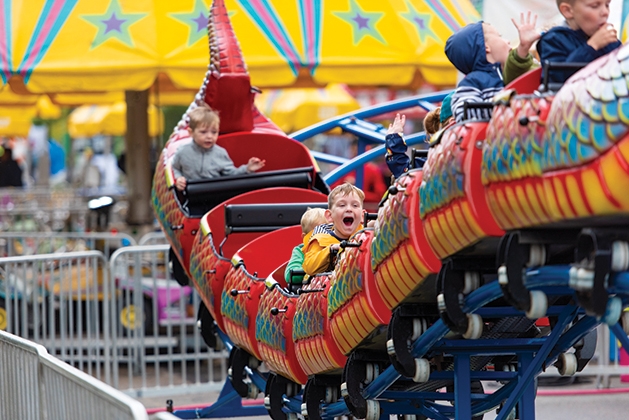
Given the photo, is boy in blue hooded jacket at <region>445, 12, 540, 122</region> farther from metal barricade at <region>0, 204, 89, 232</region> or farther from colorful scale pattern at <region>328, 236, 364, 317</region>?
metal barricade at <region>0, 204, 89, 232</region>

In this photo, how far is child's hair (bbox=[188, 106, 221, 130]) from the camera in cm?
759

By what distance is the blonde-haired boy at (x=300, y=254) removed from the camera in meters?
5.55

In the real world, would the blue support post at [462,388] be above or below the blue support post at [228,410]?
above

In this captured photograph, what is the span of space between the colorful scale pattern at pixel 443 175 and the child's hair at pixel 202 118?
401cm

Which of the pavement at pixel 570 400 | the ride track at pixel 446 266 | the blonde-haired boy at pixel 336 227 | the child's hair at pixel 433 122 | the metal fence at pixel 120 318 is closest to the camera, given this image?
the ride track at pixel 446 266

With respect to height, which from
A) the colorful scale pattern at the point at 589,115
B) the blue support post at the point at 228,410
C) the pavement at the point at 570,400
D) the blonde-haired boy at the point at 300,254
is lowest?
the pavement at the point at 570,400

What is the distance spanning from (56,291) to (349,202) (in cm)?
481

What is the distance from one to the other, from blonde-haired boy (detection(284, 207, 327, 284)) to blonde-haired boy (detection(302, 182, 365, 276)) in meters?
0.20

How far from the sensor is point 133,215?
12336 mm

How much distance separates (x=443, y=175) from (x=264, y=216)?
334 cm

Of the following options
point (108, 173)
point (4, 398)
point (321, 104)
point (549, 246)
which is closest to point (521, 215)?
point (549, 246)

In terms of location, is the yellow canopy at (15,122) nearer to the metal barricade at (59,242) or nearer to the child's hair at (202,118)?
the metal barricade at (59,242)

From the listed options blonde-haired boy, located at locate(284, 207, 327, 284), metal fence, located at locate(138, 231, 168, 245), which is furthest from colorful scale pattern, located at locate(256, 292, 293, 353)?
metal fence, located at locate(138, 231, 168, 245)

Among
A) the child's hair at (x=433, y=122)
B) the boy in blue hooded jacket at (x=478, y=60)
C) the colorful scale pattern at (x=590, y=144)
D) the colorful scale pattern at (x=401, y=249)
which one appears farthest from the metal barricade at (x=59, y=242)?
the colorful scale pattern at (x=590, y=144)
